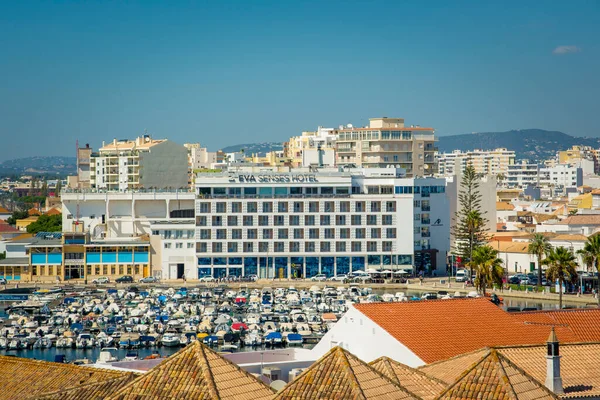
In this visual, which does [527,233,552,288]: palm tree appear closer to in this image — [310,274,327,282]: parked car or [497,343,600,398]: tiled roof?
[310,274,327,282]: parked car

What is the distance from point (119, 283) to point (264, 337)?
30.8 m

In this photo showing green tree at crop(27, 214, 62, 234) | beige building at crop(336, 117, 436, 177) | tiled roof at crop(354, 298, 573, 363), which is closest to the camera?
tiled roof at crop(354, 298, 573, 363)

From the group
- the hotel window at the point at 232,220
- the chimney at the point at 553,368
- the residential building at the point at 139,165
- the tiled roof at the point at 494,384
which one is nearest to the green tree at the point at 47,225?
the residential building at the point at 139,165

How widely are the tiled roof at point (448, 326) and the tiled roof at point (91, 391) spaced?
10679mm

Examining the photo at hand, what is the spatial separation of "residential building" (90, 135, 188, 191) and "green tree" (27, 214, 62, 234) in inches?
224

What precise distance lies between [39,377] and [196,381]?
6859mm

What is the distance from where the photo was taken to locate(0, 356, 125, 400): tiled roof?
23609 mm

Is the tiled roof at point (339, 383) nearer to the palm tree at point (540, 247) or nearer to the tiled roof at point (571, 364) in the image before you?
the tiled roof at point (571, 364)

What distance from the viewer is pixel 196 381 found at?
18.8 metres

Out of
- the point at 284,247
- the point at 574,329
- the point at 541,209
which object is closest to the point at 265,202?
the point at 284,247

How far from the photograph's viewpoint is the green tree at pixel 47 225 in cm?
13019

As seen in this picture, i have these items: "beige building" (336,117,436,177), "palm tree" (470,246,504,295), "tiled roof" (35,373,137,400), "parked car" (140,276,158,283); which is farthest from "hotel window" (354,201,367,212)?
"tiled roof" (35,373,137,400)

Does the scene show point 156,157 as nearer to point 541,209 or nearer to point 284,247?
point 284,247

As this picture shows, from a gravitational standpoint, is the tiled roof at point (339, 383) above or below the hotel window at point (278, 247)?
above
